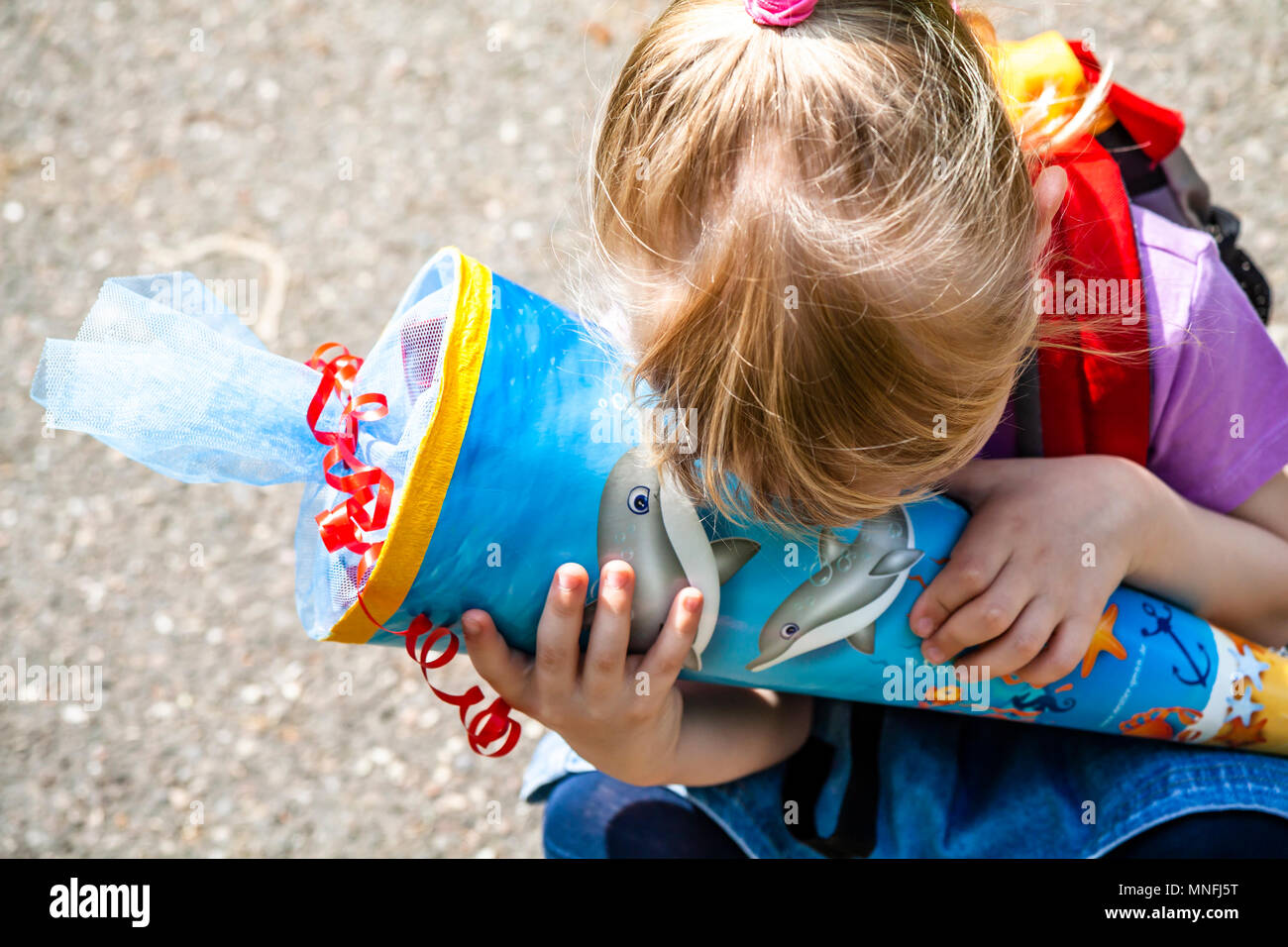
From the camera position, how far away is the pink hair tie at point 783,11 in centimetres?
71

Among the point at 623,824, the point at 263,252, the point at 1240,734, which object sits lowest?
the point at 623,824

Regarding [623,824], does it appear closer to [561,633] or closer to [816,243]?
[561,633]

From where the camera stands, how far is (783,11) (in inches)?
28.1

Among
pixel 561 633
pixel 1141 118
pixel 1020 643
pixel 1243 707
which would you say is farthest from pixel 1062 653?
pixel 1141 118

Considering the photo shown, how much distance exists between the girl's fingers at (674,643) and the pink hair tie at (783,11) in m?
0.42

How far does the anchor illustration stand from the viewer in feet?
3.13

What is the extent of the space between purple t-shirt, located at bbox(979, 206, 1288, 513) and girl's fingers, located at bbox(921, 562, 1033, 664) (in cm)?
18

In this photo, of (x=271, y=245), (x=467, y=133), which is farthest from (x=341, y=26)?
(x=271, y=245)

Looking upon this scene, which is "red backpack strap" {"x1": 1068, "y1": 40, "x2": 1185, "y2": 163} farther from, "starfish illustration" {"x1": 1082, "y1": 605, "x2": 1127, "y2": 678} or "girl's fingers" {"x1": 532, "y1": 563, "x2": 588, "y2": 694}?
"girl's fingers" {"x1": 532, "y1": 563, "x2": 588, "y2": 694}

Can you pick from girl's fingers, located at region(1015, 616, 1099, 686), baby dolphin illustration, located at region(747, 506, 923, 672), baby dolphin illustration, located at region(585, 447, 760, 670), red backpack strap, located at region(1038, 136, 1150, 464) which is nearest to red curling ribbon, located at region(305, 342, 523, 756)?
baby dolphin illustration, located at region(585, 447, 760, 670)

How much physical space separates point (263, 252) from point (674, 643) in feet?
4.82

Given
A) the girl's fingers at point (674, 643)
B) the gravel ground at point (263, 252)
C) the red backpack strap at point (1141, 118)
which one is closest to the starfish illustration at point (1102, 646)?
the girl's fingers at point (674, 643)
